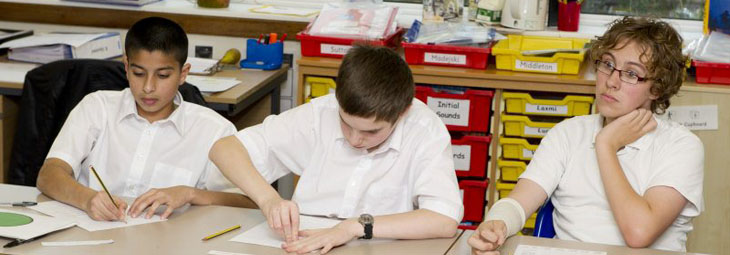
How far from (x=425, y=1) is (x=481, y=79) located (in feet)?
1.56

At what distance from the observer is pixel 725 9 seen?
3.07m

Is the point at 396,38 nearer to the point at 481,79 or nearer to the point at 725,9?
the point at 481,79

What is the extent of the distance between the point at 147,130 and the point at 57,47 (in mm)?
1189

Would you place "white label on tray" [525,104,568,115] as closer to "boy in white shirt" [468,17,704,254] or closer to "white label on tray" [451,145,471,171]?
"white label on tray" [451,145,471,171]

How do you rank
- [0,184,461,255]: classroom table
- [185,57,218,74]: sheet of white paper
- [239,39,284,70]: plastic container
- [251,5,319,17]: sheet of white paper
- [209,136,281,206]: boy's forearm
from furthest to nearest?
[251,5,319,17]: sheet of white paper → [239,39,284,70]: plastic container → [185,57,218,74]: sheet of white paper → [209,136,281,206]: boy's forearm → [0,184,461,255]: classroom table

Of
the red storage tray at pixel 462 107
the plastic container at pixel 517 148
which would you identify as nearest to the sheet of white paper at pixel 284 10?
the red storage tray at pixel 462 107

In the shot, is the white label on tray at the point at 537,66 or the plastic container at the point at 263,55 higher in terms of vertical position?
the white label on tray at the point at 537,66

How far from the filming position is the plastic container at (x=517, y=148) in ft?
10.1

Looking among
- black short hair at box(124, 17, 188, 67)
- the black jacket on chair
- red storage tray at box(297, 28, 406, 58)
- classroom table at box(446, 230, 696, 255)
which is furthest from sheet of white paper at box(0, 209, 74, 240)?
red storage tray at box(297, 28, 406, 58)

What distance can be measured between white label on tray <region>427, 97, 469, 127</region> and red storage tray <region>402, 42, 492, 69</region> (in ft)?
0.41

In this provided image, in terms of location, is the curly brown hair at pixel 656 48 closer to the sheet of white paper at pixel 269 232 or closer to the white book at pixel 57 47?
the sheet of white paper at pixel 269 232

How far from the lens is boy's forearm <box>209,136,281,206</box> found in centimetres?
194

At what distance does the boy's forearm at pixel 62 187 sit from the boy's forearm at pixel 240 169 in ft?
0.92

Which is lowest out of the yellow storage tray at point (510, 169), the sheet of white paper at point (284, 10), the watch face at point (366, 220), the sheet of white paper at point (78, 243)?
the yellow storage tray at point (510, 169)
